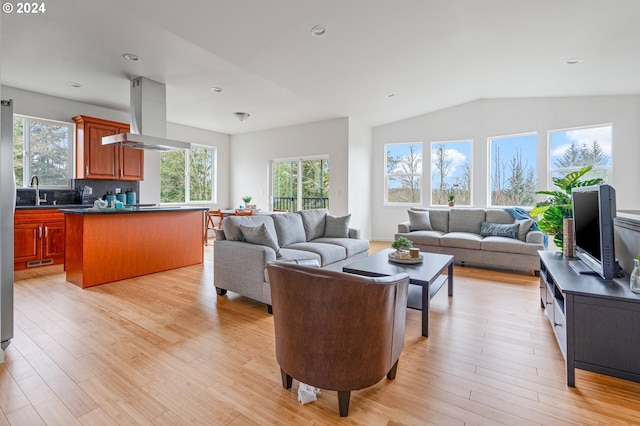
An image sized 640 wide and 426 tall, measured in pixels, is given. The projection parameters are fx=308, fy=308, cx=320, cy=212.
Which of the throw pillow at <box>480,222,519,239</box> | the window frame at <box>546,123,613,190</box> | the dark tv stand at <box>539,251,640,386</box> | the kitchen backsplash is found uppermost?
the window frame at <box>546,123,613,190</box>

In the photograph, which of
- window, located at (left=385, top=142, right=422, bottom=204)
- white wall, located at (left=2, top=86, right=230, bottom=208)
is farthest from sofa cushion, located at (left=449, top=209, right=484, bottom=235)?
white wall, located at (left=2, top=86, right=230, bottom=208)

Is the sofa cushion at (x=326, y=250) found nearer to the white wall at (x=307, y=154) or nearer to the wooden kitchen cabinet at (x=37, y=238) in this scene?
the white wall at (x=307, y=154)

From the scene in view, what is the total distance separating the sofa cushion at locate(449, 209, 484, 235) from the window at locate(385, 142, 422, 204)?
1.50m

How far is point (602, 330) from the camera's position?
1758 millimetres

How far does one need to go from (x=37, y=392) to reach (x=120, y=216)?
8.45ft

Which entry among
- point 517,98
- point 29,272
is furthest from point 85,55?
point 517,98

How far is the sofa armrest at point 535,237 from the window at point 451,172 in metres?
2.11

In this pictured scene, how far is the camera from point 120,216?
392 cm

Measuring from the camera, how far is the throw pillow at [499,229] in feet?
15.4

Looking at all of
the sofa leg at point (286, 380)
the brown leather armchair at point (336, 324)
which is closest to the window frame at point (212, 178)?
the sofa leg at point (286, 380)

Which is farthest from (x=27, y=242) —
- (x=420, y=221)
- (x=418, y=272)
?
(x=420, y=221)

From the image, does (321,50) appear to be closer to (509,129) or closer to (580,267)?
(580,267)

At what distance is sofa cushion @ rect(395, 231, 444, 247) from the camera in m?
4.93

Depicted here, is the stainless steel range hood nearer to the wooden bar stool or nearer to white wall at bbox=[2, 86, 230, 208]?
white wall at bbox=[2, 86, 230, 208]
